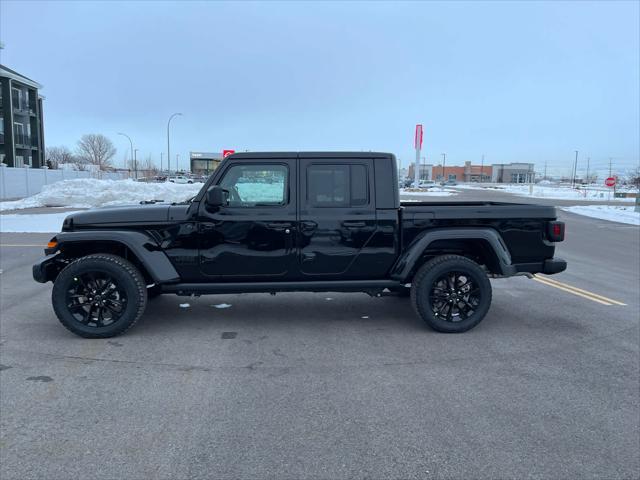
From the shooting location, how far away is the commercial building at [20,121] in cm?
4981

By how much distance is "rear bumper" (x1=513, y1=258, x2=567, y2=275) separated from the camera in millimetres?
6016

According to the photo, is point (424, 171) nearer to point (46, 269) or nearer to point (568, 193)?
point (568, 193)

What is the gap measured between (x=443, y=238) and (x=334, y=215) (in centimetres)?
125

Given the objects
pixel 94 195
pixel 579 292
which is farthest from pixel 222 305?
pixel 94 195

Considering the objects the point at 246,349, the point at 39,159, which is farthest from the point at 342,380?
the point at 39,159

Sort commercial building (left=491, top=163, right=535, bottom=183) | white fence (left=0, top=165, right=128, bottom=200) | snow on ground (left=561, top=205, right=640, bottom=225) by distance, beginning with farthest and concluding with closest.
Result: commercial building (left=491, top=163, right=535, bottom=183) < white fence (left=0, top=165, right=128, bottom=200) < snow on ground (left=561, top=205, right=640, bottom=225)

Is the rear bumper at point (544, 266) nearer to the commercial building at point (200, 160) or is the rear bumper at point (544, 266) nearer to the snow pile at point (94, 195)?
the snow pile at point (94, 195)

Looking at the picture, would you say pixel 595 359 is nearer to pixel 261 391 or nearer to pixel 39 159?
pixel 261 391

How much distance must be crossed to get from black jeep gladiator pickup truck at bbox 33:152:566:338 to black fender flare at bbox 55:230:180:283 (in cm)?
1

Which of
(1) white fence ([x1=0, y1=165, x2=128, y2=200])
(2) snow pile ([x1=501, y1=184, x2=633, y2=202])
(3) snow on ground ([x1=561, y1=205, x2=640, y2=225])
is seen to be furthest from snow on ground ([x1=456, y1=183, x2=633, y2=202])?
(1) white fence ([x1=0, y1=165, x2=128, y2=200])

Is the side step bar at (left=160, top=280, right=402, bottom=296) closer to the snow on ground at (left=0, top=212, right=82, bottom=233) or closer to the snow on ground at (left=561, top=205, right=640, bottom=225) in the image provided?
the snow on ground at (left=0, top=212, right=82, bottom=233)

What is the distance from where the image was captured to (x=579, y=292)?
809 cm

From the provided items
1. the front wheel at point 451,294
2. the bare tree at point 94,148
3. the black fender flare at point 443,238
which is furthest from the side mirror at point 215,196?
the bare tree at point 94,148

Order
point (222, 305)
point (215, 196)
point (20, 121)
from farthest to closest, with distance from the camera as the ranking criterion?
point (20, 121), point (222, 305), point (215, 196)
